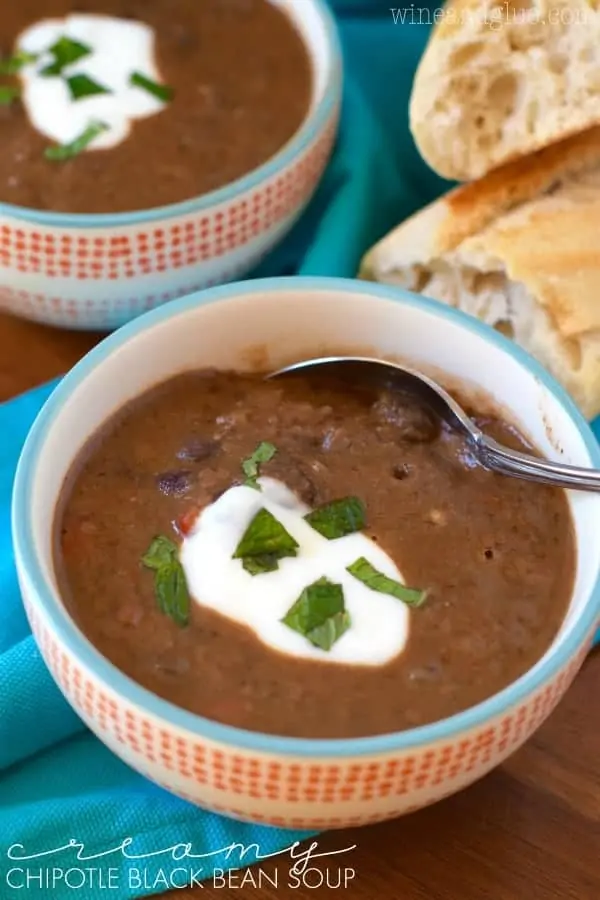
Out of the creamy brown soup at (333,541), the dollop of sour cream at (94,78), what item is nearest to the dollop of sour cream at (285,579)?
the creamy brown soup at (333,541)

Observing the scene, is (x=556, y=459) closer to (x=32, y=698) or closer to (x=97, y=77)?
(x=32, y=698)

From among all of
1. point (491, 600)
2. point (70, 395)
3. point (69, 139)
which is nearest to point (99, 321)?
point (69, 139)

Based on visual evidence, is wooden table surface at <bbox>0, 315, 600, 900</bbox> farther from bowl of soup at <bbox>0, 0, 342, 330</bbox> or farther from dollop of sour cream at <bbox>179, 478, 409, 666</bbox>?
bowl of soup at <bbox>0, 0, 342, 330</bbox>

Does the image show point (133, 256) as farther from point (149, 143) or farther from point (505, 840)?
point (505, 840)

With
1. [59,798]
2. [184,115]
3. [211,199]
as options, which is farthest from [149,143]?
[59,798]

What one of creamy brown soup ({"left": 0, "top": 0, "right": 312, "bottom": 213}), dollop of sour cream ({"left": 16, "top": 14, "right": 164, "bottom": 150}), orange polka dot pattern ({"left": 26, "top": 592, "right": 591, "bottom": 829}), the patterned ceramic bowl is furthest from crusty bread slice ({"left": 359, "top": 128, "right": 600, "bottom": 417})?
orange polka dot pattern ({"left": 26, "top": 592, "right": 591, "bottom": 829})

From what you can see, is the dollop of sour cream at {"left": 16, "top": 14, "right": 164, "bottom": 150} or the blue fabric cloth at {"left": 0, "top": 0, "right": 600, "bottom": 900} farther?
the dollop of sour cream at {"left": 16, "top": 14, "right": 164, "bottom": 150}
